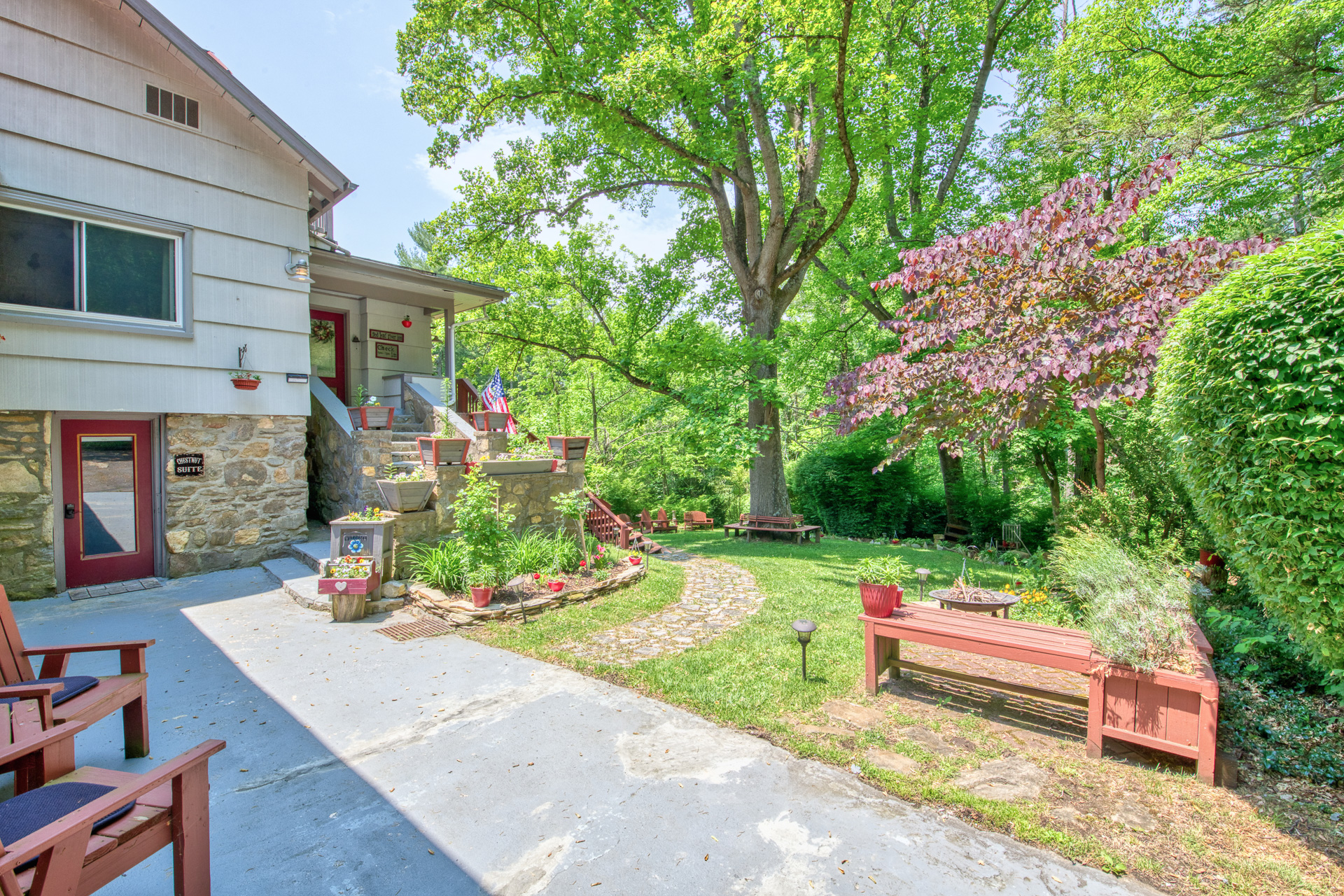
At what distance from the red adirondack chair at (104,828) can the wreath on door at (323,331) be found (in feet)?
30.0

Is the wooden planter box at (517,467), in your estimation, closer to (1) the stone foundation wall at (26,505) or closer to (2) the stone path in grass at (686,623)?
(2) the stone path in grass at (686,623)

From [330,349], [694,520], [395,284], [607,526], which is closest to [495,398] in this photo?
[607,526]

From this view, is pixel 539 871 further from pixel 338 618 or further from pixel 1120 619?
pixel 338 618

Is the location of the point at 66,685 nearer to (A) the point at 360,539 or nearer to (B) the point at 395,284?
(A) the point at 360,539

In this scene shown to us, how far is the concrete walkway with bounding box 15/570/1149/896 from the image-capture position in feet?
7.98

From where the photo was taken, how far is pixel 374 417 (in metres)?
8.19

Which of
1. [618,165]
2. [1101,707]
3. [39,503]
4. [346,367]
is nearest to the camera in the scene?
[1101,707]

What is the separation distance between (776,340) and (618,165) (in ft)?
17.8

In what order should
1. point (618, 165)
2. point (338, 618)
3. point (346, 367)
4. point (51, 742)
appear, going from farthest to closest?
point (618, 165), point (346, 367), point (338, 618), point (51, 742)

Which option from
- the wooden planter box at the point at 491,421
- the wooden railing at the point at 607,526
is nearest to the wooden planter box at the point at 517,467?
the wooden planter box at the point at 491,421

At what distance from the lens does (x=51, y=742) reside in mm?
2408

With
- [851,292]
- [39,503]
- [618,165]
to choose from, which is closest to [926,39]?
[851,292]

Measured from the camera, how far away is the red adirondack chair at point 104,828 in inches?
66.4

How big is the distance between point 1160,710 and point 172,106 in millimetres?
11202
